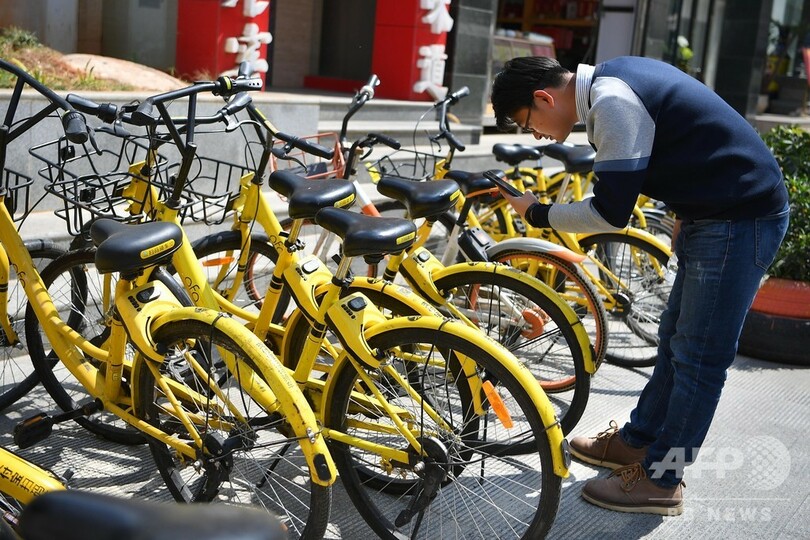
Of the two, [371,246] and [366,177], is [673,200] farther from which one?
[366,177]

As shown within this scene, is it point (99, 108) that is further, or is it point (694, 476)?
point (694, 476)

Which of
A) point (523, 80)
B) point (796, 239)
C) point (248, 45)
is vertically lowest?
point (796, 239)

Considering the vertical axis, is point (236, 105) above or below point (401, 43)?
below

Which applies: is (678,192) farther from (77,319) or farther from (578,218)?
(77,319)

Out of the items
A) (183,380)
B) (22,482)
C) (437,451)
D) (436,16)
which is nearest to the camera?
(22,482)

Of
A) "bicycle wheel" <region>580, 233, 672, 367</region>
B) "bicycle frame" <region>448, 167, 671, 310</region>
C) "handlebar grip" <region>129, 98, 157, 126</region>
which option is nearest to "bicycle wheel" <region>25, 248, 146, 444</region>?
"handlebar grip" <region>129, 98, 157, 126</region>

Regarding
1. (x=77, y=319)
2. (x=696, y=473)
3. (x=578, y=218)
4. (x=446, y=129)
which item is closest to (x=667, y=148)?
(x=578, y=218)

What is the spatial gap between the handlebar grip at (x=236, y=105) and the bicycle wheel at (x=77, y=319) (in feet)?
2.56

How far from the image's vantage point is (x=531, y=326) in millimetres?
4215

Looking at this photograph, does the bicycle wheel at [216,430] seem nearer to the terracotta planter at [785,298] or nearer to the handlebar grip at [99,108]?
the handlebar grip at [99,108]

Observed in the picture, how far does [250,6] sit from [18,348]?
16.0 feet

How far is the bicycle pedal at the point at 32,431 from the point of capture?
3.33 m

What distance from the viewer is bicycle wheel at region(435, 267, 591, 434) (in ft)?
12.6

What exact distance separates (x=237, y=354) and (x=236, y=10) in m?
5.83
